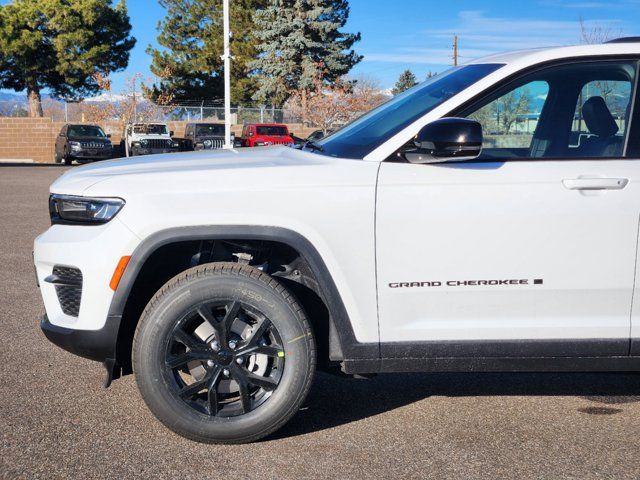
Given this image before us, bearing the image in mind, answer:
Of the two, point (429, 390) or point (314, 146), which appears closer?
point (314, 146)

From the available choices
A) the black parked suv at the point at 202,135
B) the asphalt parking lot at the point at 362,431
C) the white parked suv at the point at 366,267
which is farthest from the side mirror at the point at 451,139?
the black parked suv at the point at 202,135

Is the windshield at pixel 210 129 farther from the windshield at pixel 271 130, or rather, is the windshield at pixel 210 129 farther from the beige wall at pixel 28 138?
the beige wall at pixel 28 138

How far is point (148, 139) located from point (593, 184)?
32.2 m

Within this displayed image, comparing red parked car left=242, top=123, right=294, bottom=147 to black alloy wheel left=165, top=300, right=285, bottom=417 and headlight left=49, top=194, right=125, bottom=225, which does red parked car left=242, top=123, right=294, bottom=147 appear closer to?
headlight left=49, top=194, right=125, bottom=225

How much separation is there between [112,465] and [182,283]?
0.88 m

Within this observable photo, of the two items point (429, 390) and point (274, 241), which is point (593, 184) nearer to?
point (274, 241)

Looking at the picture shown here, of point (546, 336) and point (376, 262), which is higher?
point (376, 262)

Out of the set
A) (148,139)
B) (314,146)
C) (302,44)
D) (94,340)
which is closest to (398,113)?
(314,146)

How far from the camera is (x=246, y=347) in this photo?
3816 millimetres

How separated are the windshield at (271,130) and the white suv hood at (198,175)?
34.1 m

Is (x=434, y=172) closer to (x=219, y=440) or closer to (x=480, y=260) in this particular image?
(x=480, y=260)

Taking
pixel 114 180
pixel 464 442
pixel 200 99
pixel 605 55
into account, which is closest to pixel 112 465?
pixel 114 180

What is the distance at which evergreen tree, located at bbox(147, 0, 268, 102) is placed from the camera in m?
54.6

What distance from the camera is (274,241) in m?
3.81
